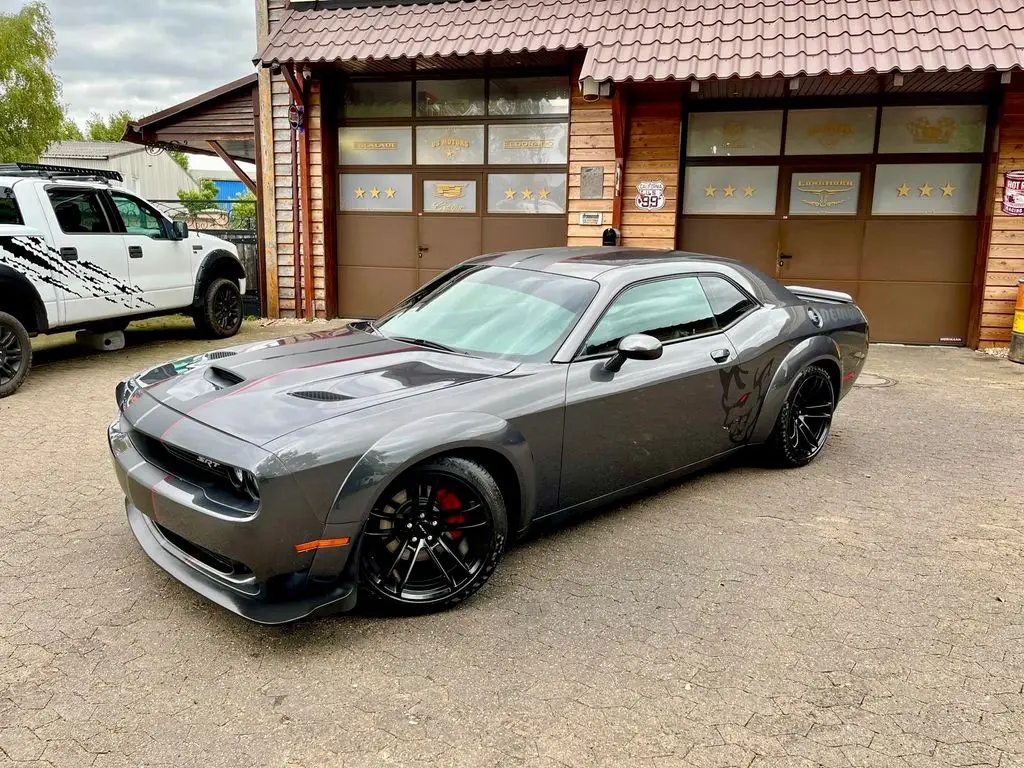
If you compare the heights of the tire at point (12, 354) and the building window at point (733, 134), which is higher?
the building window at point (733, 134)

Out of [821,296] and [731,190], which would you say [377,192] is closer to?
[731,190]

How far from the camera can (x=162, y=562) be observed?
3137 mm

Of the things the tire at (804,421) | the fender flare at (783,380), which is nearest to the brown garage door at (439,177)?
the tire at (804,421)

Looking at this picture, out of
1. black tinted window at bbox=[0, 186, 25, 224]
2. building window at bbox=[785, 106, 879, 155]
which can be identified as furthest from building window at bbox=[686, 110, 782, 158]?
black tinted window at bbox=[0, 186, 25, 224]

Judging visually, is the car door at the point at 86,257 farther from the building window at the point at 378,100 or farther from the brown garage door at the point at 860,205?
the brown garage door at the point at 860,205

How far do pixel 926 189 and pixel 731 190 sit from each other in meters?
2.37

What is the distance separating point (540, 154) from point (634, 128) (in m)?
1.35

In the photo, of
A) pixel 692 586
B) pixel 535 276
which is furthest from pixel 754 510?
pixel 535 276

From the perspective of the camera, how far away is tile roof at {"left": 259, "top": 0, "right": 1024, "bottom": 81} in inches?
328

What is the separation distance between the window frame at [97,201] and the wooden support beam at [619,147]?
574 cm

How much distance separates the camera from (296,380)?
3.35 metres

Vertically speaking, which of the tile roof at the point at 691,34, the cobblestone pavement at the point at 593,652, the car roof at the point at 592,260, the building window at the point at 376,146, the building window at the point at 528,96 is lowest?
the cobblestone pavement at the point at 593,652

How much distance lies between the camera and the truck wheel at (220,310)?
9578mm

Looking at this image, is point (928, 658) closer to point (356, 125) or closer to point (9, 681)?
point (9, 681)
